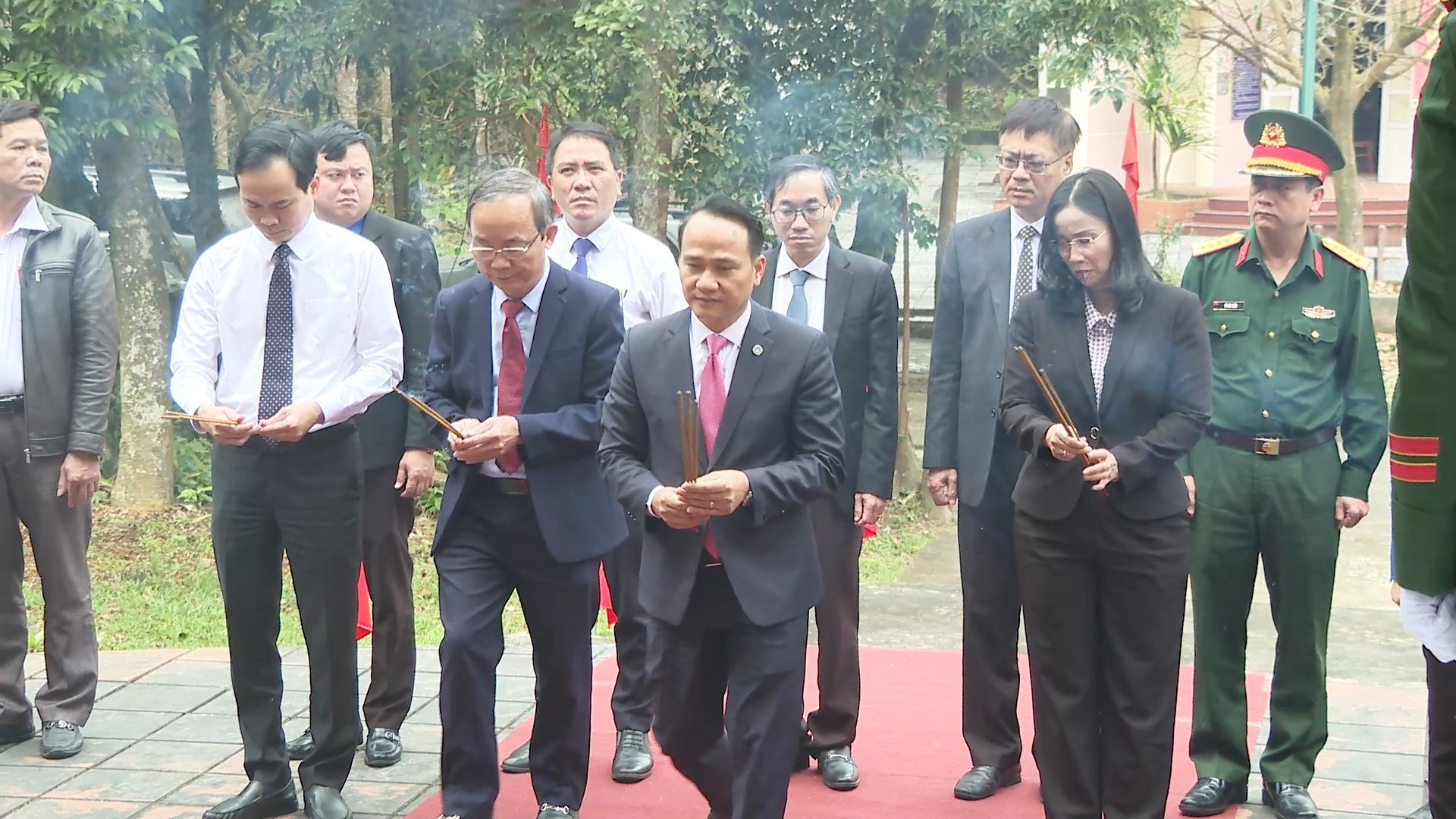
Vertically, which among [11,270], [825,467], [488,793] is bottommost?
[488,793]

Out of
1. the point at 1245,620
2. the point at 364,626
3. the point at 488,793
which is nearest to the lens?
the point at 488,793

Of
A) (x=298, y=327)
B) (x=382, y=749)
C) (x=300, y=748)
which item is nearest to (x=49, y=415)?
(x=298, y=327)

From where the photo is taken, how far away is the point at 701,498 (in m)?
3.43

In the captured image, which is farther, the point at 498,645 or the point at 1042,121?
the point at 1042,121

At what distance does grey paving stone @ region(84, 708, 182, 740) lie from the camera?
4.95 m

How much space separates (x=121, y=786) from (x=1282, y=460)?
340 cm

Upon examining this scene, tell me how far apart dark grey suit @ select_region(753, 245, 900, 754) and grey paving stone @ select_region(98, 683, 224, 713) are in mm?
2164

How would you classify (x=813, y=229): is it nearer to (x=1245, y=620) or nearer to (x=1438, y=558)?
(x=1245, y=620)

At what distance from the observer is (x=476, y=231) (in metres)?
3.98

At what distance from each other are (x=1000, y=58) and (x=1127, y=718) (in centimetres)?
524

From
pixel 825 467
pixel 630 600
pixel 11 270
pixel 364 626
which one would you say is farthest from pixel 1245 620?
pixel 11 270

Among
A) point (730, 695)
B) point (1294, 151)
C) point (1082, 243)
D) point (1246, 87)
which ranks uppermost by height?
point (1246, 87)

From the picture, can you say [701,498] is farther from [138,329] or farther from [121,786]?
[138,329]

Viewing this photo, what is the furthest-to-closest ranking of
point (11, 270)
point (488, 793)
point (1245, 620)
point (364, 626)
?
point (364, 626)
point (11, 270)
point (1245, 620)
point (488, 793)
